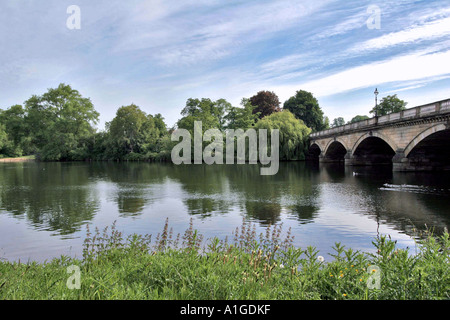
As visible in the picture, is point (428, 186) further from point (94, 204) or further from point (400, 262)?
point (94, 204)

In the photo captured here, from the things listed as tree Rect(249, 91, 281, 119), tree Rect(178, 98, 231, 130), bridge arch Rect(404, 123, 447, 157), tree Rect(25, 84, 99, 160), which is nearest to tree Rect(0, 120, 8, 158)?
tree Rect(25, 84, 99, 160)

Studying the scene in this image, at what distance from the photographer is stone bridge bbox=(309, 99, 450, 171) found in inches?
1009

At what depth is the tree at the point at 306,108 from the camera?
78.4 m

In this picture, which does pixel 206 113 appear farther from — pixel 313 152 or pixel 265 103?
pixel 313 152

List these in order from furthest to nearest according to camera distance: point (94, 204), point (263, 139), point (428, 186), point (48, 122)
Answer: point (48, 122)
point (263, 139)
point (428, 186)
point (94, 204)

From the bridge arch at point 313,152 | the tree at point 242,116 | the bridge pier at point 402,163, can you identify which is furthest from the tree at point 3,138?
the bridge pier at point 402,163

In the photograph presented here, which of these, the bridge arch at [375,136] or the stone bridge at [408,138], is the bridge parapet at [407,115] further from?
the bridge arch at [375,136]

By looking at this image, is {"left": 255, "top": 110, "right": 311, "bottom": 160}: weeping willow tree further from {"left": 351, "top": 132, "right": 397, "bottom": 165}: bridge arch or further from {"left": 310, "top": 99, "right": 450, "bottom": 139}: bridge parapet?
{"left": 351, "top": 132, "right": 397, "bottom": 165}: bridge arch

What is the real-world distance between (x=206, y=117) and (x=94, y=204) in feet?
164

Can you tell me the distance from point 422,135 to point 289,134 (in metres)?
27.0

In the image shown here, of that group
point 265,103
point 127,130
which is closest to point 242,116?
point 265,103

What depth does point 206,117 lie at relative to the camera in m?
64.4

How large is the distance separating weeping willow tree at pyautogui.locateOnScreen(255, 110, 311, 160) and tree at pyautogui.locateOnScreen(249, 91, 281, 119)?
24228mm
